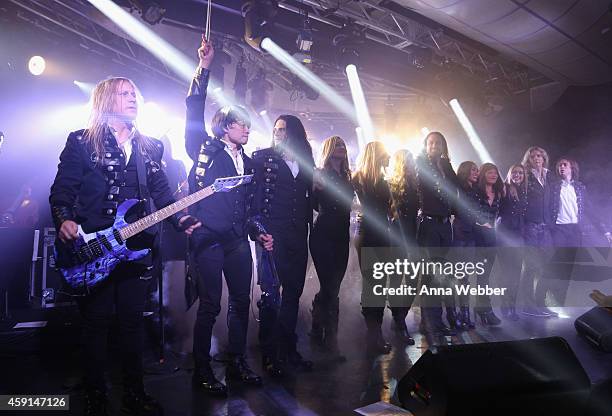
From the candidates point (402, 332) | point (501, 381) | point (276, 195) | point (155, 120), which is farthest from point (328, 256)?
Answer: point (155, 120)

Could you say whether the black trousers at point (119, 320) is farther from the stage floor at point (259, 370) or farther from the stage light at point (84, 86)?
the stage light at point (84, 86)

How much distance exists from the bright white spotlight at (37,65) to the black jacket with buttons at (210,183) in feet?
25.4

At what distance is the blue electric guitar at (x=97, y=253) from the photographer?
252 cm

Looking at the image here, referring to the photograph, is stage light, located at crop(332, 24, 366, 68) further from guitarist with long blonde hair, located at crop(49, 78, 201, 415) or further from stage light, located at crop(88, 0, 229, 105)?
guitarist with long blonde hair, located at crop(49, 78, 201, 415)

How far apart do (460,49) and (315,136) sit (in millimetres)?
8392

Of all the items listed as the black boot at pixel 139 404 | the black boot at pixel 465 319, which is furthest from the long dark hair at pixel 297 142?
the black boot at pixel 465 319

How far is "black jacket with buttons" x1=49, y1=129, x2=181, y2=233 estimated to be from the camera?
8.54 ft

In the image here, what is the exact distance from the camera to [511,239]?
19.9 feet

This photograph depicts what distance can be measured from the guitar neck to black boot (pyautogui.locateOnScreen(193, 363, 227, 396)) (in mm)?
1185

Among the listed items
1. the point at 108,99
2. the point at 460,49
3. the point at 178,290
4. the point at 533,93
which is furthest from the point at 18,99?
the point at 533,93

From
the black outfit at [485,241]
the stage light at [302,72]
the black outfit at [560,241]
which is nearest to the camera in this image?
the black outfit at [485,241]

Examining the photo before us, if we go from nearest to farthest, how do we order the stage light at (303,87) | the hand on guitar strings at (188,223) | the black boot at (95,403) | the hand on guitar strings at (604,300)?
the black boot at (95,403) < the hand on guitar strings at (188,223) < the hand on guitar strings at (604,300) < the stage light at (303,87)

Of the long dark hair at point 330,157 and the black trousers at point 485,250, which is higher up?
the long dark hair at point 330,157

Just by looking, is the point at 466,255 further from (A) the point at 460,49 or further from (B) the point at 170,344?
(A) the point at 460,49
